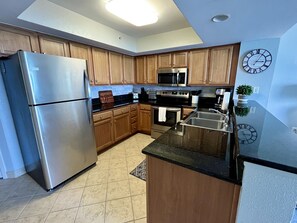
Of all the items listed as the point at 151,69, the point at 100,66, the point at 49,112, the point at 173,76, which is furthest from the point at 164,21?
the point at 49,112

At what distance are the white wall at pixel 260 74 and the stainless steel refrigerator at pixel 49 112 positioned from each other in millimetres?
2702

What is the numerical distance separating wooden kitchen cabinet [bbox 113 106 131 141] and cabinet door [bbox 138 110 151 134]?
0.38 metres

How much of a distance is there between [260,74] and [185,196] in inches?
102

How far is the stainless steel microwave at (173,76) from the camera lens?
123 inches

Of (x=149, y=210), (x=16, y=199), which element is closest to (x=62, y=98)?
(x=16, y=199)

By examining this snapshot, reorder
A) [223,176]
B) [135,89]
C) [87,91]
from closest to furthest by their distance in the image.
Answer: [223,176] → [87,91] → [135,89]

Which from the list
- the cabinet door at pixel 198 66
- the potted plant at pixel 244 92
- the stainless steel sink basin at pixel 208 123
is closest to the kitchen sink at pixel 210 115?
the stainless steel sink basin at pixel 208 123

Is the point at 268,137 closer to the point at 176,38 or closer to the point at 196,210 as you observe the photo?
the point at 196,210

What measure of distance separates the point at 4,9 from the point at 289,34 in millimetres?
3952

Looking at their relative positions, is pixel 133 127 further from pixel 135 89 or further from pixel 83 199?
pixel 83 199

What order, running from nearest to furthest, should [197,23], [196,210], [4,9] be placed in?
1. [196,210]
2. [4,9]
3. [197,23]

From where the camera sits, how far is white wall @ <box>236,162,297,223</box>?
0.56 m

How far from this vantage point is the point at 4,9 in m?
1.38

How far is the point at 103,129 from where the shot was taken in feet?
9.20
